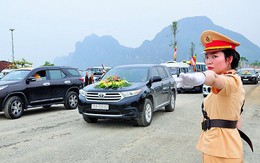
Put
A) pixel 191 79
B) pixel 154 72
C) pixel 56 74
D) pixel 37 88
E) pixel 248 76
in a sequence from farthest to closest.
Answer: pixel 248 76, pixel 56 74, pixel 37 88, pixel 154 72, pixel 191 79

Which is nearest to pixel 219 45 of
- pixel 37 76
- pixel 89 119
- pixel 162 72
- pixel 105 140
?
pixel 105 140

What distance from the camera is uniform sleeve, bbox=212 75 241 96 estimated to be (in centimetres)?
181

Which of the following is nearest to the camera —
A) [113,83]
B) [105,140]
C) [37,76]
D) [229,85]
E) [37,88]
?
[229,85]

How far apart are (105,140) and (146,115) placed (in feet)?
5.71

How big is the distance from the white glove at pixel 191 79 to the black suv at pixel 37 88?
327 inches

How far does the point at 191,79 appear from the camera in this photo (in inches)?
63.4

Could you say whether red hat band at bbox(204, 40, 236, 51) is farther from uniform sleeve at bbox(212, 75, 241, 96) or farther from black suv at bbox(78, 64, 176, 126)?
black suv at bbox(78, 64, 176, 126)

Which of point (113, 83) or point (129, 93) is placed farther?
point (113, 83)

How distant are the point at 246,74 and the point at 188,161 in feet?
77.3

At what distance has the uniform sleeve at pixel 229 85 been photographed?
181 centimetres

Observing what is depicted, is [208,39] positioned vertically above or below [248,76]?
above

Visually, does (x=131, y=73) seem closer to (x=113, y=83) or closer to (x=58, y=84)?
(x=113, y=83)

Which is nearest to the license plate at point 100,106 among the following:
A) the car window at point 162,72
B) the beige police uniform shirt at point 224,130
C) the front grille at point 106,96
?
the front grille at point 106,96

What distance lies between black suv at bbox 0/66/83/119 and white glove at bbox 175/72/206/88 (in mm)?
8309
